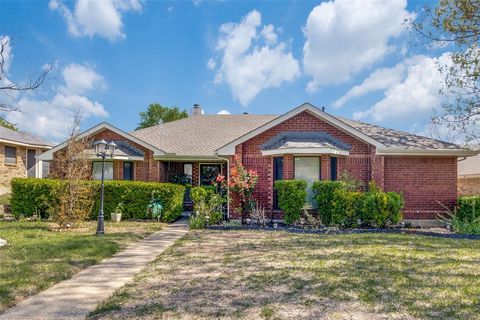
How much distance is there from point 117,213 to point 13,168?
15.0 meters

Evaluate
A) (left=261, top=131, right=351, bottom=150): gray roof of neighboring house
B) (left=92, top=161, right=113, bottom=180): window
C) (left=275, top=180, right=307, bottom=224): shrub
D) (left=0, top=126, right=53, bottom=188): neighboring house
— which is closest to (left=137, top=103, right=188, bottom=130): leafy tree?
(left=0, top=126, right=53, bottom=188): neighboring house

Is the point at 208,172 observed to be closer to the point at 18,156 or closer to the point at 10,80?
the point at 10,80

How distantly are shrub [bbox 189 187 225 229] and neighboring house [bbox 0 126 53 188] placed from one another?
46.6 feet

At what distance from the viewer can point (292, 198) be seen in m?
11.2

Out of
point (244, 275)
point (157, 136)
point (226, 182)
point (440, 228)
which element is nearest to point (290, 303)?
point (244, 275)

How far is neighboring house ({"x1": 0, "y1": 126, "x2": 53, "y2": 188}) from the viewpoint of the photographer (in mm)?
21797

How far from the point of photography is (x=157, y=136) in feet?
58.3

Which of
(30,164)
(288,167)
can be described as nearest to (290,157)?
(288,167)

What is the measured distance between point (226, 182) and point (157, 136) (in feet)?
22.8

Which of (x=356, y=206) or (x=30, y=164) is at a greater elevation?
(x=30, y=164)

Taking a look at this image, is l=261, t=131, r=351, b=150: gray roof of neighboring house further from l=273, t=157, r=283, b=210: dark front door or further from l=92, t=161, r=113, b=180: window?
l=92, t=161, r=113, b=180: window

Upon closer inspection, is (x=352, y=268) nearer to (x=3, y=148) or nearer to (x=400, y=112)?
(x=400, y=112)

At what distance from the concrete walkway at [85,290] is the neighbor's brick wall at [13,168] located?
1916 centimetres

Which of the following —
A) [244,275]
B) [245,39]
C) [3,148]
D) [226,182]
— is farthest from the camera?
[3,148]
